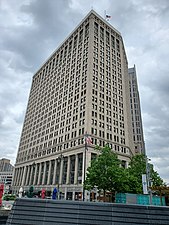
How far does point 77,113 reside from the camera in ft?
209

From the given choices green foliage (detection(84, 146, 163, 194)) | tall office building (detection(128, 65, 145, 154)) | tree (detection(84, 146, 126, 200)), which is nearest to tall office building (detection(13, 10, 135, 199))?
green foliage (detection(84, 146, 163, 194))

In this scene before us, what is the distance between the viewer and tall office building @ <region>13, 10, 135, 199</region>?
59.1 metres

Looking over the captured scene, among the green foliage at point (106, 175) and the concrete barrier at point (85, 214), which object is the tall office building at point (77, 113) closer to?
the green foliage at point (106, 175)

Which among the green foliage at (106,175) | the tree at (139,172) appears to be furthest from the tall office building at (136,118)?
the green foliage at (106,175)

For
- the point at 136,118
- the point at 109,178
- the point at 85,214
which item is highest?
the point at 136,118

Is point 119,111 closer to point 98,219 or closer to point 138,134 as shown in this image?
point 138,134

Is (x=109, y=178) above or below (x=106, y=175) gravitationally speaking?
below

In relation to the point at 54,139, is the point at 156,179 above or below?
below

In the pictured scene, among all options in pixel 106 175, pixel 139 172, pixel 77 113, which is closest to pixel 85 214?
pixel 106 175

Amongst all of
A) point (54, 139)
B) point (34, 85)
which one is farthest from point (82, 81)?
point (34, 85)

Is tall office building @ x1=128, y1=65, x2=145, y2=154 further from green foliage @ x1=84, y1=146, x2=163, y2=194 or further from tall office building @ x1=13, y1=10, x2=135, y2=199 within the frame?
green foliage @ x1=84, y1=146, x2=163, y2=194

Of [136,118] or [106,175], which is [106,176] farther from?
[136,118]

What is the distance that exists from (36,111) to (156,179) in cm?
6783

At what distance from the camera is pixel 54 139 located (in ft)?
233
